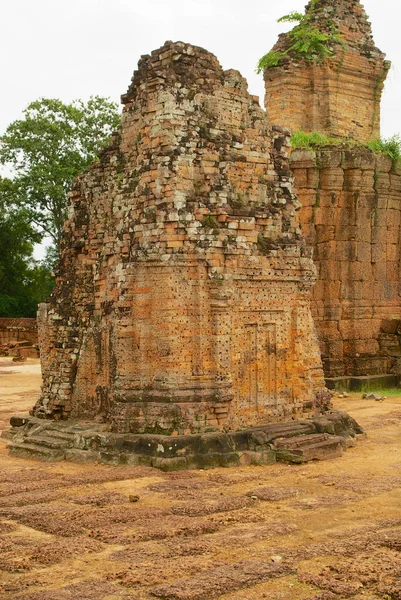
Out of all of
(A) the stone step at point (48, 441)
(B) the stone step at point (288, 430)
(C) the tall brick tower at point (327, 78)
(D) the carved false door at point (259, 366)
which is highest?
(C) the tall brick tower at point (327, 78)

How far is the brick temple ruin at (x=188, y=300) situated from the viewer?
9.98 m

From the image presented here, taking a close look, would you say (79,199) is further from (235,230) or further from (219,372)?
(219,372)

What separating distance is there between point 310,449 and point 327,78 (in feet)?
42.1

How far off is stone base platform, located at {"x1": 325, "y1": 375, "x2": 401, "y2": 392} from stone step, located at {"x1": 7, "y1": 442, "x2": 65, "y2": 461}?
9.27m

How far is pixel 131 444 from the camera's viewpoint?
9.69m

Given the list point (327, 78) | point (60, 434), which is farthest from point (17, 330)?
point (60, 434)

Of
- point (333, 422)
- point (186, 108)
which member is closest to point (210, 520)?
point (333, 422)

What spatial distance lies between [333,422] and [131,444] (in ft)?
10.6

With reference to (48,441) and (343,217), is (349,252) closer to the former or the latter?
(343,217)

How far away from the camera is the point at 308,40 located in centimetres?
1997

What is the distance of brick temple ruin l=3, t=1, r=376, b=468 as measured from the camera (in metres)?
9.98

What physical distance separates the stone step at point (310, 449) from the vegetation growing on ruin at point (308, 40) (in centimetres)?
1258

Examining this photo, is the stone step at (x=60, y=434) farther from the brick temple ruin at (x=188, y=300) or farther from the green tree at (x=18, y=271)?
the green tree at (x=18, y=271)

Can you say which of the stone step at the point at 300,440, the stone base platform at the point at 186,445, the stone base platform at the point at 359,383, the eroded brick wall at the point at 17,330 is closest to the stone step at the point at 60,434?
the stone base platform at the point at 186,445
